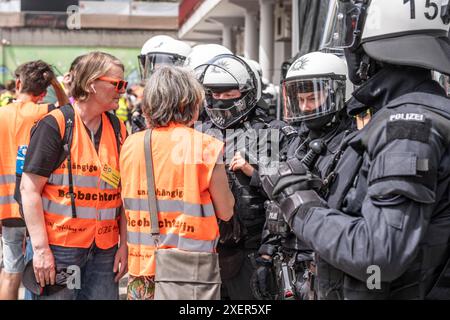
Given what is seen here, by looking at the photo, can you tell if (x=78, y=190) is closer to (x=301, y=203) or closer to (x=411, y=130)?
(x=301, y=203)

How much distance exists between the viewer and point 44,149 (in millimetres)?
3023

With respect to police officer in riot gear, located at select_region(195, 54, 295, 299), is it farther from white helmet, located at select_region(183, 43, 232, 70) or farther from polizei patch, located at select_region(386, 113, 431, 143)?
polizei patch, located at select_region(386, 113, 431, 143)

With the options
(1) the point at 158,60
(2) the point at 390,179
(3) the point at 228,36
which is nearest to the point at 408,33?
(2) the point at 390,179

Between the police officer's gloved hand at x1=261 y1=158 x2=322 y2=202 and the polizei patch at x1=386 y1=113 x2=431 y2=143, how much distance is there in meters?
0.36

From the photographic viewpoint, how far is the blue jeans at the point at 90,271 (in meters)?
3.13

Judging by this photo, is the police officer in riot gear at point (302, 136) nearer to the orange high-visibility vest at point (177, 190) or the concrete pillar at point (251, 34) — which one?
the orange high-visibility vest at point (177, 190)

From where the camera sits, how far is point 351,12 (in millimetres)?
2395

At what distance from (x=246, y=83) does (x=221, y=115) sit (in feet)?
0.93

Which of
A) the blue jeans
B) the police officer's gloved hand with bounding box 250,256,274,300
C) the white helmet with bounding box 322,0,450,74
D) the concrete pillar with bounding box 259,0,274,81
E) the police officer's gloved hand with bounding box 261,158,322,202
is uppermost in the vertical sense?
the concrete pillar with bounding box 259,0,274,81

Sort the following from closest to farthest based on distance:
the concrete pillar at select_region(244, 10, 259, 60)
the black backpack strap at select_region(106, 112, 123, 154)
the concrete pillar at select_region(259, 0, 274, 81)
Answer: the black backpack strap at select_region(106, 112, 123, 154), the concrete pillar at select_region(259, 0, 274, 81), the concrete pillar at select_region(244, 10, 259, 60)

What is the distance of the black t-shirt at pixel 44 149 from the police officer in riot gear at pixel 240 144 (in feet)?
3.45

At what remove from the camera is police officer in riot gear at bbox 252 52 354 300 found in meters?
3.38

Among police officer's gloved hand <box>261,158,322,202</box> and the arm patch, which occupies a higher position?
the arm patch

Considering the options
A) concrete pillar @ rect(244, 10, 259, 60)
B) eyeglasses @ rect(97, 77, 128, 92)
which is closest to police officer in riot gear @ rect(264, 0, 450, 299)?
eyeglasses @ rect(97, 77, 128, 92)
